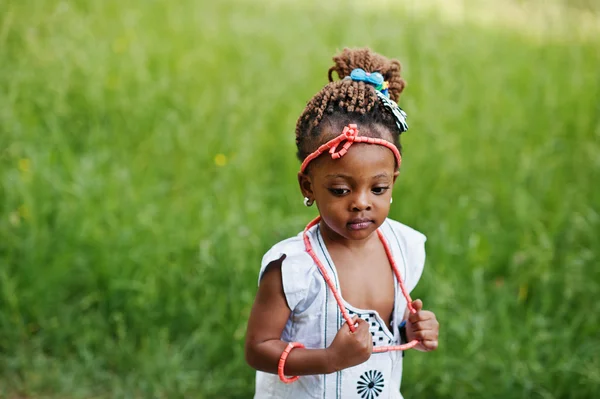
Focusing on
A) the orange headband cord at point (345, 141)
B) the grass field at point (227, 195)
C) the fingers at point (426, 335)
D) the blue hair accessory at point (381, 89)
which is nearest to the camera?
the orange headband cord at point (345, 141)

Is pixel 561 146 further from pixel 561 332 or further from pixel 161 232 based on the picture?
pixel 161 232

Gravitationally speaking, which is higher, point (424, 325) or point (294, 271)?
point (294, 271)

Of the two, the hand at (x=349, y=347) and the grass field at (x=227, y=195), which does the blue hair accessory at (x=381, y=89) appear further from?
the grass field at (x=227, y=195)

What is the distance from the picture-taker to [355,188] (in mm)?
2023

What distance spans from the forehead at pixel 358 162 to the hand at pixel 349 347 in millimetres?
407

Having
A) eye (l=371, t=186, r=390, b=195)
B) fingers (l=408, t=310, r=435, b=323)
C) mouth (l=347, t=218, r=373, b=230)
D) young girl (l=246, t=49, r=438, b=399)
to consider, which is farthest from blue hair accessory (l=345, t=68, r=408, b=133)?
fingers (l=408, t=310, r=435, b=323)

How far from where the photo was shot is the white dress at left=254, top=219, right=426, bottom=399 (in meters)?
2.10

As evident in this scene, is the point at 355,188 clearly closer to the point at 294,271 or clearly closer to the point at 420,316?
the point at 294,271

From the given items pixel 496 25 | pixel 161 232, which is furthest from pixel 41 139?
pixel 496 25

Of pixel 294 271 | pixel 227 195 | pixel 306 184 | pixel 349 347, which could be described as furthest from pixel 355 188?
pixel 227 195

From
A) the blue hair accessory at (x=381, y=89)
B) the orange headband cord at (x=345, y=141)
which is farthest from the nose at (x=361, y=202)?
the blue hair accessory at (x=381, y=89)

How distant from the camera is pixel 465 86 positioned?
529 cm

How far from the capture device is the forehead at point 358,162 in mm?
2002

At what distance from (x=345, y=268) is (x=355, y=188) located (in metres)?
0.26
